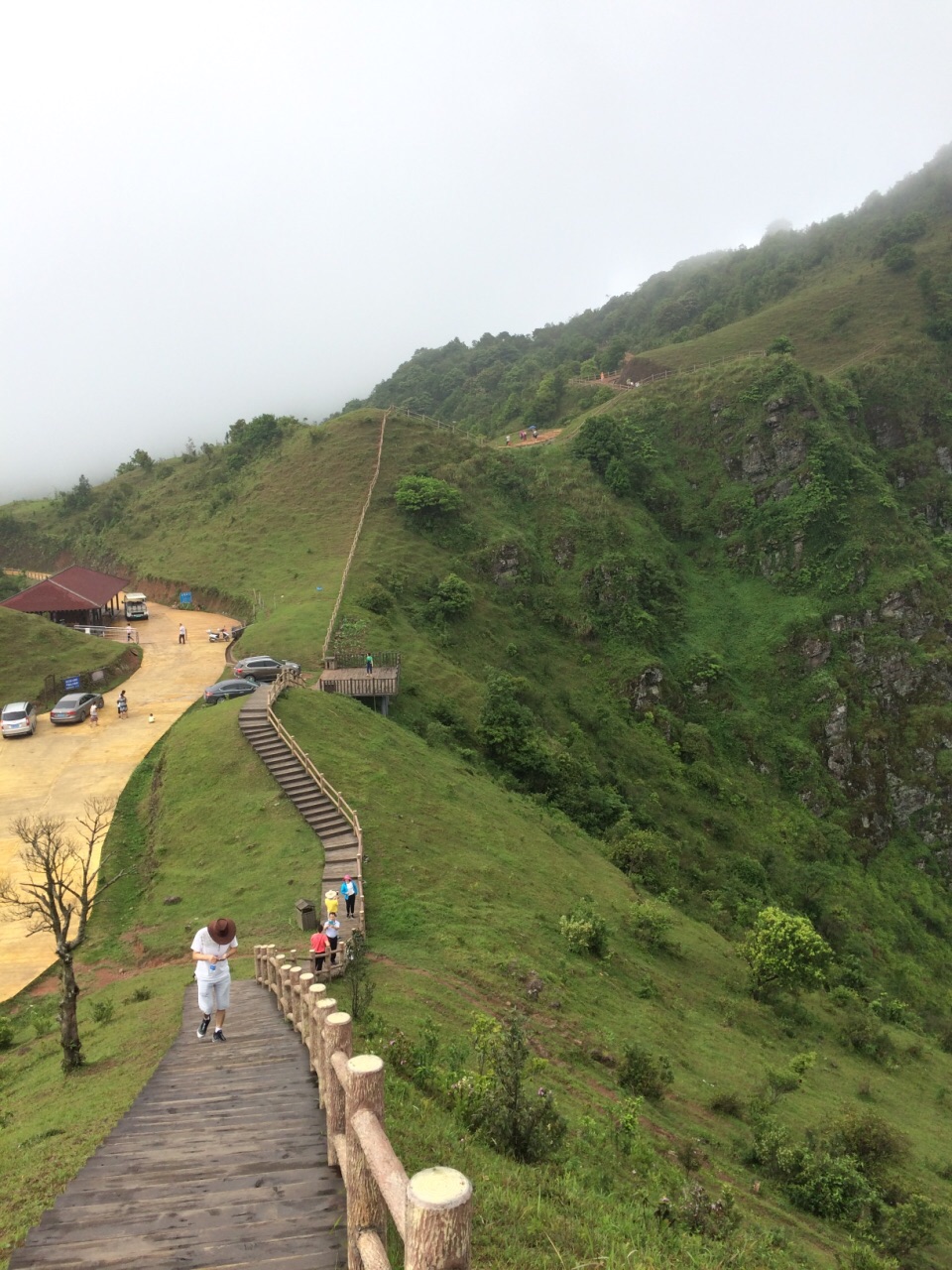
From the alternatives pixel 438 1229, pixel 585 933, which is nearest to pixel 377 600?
pixel 585 933

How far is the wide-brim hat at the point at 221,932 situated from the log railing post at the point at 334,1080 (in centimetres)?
388

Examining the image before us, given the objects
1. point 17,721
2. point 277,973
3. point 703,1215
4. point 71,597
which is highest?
point 71,597

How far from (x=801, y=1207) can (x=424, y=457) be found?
54262 mm

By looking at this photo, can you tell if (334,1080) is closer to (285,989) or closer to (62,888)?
(285,989)

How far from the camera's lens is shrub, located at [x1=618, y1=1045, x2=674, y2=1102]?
13234 mm

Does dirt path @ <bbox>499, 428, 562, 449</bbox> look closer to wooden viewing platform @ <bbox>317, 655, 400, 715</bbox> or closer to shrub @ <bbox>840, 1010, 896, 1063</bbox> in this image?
wooden viewing platform @ <bbox>317, 655, 400, 715</bbox>

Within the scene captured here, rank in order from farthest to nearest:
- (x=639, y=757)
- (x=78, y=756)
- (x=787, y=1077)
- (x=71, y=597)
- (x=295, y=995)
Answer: (x=71, y=597) → (x=639, y=757) → (x=78, y=756) → (x=787, y=1077) → (x=295, y=995)

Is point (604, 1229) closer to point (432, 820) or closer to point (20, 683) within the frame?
point (432, 820)

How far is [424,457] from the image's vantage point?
195 feet

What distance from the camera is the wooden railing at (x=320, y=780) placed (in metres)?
17.6

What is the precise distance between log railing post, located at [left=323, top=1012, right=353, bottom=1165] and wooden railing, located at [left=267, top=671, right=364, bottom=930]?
34.4 feet

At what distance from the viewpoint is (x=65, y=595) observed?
45938mm

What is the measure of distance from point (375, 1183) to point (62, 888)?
39.3 ft

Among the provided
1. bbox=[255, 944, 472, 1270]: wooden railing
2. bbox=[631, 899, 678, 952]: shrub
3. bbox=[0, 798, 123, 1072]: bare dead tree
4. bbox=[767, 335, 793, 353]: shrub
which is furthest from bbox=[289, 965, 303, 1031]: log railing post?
bbox=[767, 335, 793, 353]: shrub
